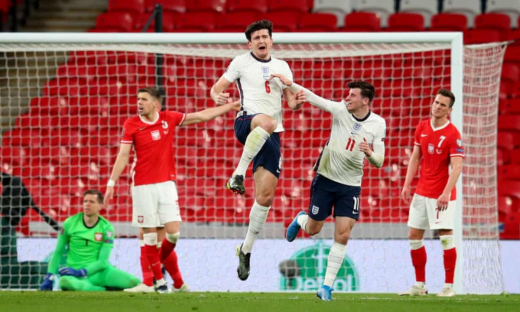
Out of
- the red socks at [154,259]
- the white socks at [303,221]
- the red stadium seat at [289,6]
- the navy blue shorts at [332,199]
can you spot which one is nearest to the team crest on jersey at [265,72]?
the navy blue shorts at [332,199]

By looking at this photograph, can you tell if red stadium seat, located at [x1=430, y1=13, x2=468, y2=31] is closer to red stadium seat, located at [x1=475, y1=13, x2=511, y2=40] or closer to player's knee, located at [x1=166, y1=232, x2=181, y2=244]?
red stadium seat, located at [x1=475, y1=13, x2=511, y2=40]

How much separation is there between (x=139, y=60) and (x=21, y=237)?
382cm

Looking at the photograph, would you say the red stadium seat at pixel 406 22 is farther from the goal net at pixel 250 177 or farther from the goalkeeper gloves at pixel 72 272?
the goalkeeper gloves at pixel 72 272

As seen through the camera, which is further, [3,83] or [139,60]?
[3,83]

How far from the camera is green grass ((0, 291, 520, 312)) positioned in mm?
6125

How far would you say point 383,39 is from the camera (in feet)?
28.5

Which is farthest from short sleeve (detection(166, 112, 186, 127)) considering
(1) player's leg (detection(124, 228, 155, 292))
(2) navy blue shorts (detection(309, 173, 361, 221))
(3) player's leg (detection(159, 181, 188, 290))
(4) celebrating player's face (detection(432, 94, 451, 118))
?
(4) celebrating player's face (detection(432, 94, 451, 118))

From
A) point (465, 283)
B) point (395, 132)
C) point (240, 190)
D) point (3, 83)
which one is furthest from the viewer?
point (3, 83)

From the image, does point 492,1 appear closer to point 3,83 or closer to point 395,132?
point 395,132

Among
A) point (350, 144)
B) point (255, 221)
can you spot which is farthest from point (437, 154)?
point (255, 221)

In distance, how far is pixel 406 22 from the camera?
13641 mm

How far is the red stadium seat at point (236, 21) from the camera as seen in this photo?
44.4 feet

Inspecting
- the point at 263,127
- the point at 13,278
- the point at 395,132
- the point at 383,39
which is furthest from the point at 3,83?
the point at 263,127

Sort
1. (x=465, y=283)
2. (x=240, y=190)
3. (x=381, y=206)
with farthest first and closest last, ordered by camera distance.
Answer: (x=381, y=206) → (x=465, y=283) → (x=240, y=190)
